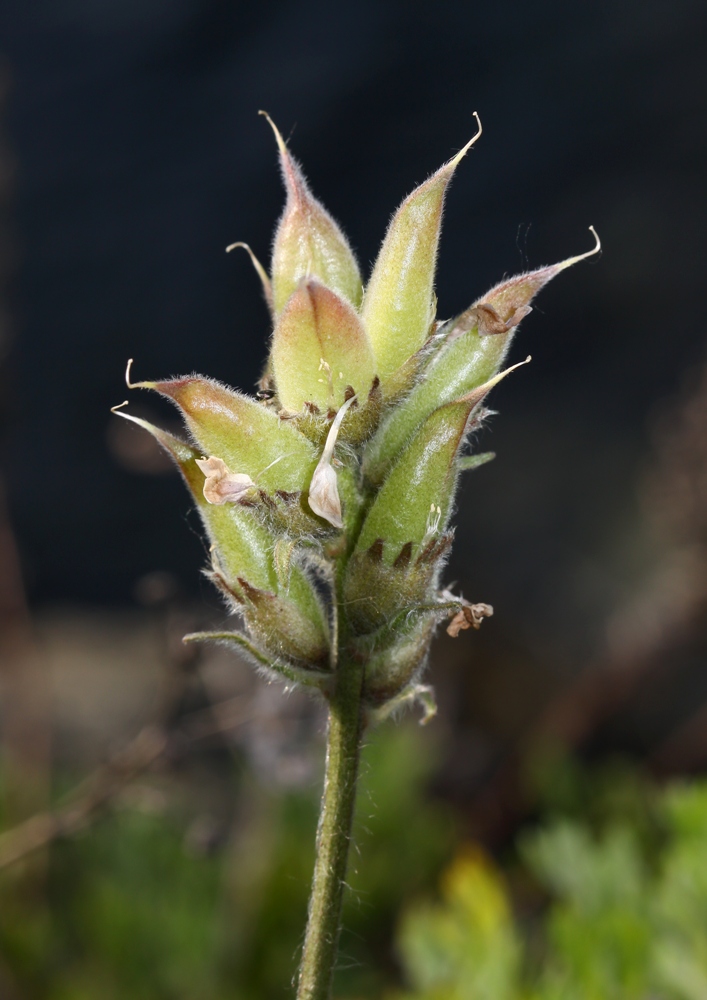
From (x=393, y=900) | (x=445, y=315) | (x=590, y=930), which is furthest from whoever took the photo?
(x=445, y=315)

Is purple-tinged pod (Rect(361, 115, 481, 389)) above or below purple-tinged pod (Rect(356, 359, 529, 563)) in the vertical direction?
above

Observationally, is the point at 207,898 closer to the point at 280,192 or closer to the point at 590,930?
the point at 590,930

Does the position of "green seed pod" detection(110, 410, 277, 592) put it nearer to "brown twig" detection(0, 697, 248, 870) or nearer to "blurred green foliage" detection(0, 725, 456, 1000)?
"brown twig" detection(0, 697, 248, 870)

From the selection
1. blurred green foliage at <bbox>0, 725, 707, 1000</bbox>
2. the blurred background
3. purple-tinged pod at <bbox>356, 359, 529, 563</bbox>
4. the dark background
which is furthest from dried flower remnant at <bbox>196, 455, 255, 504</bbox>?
the dark background

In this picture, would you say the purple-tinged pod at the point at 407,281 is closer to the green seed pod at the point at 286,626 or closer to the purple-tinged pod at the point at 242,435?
the purple-tinged pod at the point at 242,435

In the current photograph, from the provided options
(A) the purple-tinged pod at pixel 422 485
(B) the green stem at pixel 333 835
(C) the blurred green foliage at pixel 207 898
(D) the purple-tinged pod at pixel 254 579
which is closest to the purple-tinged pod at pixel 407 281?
(A) the purple-tinged pod at pixel 422 485

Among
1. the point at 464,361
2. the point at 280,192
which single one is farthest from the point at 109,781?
the point at 280,192

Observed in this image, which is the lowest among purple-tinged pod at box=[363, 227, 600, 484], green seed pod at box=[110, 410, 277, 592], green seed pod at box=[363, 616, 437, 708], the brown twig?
the brown twig

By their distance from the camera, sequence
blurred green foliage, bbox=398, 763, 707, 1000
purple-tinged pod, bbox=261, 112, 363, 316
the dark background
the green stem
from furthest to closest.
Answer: the dark background
blurred green foliage, bbox=398, 763, 707, 1000
purple-tinged pod, bbox=261, 112, 363, 316
the green stem

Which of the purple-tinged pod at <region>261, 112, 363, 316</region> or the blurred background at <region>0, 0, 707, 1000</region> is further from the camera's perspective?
the blurred background at <region>0, 0, 707, 1000</region>
